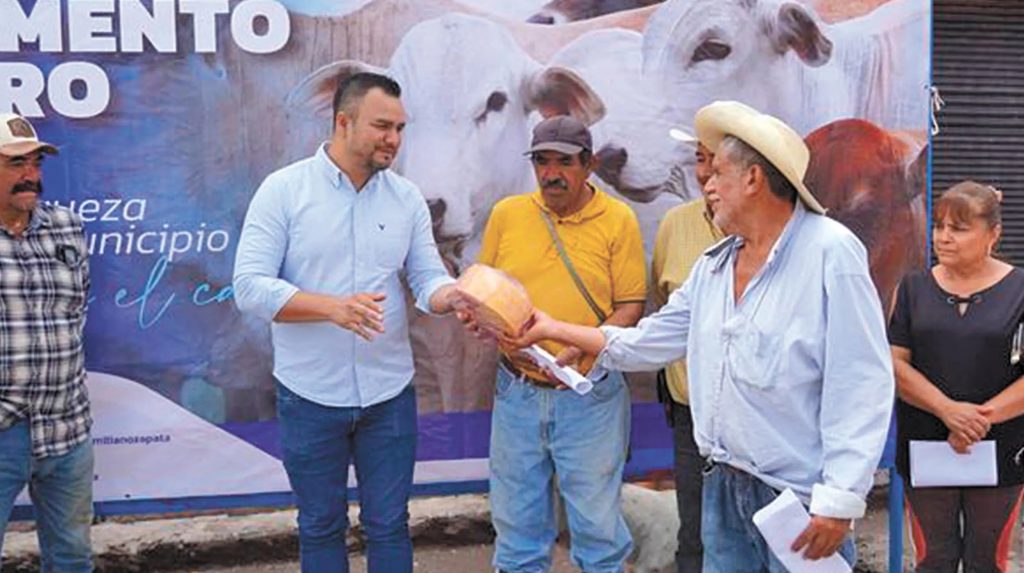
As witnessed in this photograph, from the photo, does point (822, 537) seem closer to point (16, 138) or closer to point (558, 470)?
point (558, 470)

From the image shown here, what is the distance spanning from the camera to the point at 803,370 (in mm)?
2465

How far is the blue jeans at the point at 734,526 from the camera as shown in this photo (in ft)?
8.60

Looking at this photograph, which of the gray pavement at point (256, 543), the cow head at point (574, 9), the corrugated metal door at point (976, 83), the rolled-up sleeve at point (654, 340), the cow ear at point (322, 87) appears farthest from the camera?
the corrugated metal door at point (976, 83)

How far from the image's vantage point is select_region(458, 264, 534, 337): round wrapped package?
313cm

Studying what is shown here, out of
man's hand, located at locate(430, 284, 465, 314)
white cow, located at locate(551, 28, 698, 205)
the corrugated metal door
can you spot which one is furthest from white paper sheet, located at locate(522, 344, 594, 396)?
the corrugated metal door

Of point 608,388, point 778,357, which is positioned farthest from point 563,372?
point 778,357

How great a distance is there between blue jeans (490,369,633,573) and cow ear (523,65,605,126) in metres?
1.03

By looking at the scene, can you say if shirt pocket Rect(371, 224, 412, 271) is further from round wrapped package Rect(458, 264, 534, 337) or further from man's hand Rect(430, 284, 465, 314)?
round wrapped package Rect(458, 264, 534, 337)

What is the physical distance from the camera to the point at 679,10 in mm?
4086

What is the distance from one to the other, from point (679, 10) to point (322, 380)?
6.53 ft

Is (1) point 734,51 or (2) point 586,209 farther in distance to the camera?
(1) point 734,51

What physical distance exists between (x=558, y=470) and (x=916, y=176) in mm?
1944

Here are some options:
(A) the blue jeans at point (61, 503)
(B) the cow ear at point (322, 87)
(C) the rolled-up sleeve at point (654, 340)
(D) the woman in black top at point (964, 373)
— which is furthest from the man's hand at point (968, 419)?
(A) the blue jeans at point (61, 503)

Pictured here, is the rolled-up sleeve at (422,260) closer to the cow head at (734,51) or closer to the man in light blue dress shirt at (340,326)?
the man in light blue dress shirt at (340,326)
